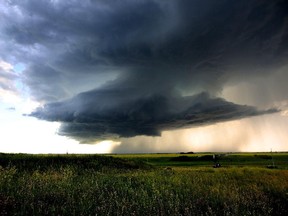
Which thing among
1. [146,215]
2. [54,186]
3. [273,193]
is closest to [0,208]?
[146,215]

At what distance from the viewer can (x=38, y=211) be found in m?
8.57

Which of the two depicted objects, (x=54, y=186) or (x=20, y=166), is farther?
(x=20, y=166)

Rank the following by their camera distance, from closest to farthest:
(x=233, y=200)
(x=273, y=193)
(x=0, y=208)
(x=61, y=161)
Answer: (x=0, y=208), (x=233, y=200), (x=273, y=193), (x=61, y=161)

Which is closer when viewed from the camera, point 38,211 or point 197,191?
point 38,211

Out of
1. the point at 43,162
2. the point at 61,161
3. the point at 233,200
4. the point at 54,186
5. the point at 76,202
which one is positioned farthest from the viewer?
the point at 61,161

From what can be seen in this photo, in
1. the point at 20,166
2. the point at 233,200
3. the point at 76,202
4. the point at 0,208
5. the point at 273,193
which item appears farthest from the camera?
the point at 20,166

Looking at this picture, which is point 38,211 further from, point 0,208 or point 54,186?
point 54,186

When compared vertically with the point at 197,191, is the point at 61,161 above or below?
above

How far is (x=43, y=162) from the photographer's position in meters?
29.0

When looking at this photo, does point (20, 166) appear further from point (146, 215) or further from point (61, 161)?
point (146, 215)

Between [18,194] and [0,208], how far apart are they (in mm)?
2392

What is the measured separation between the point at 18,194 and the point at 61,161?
21.1 meters

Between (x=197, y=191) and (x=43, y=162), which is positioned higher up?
(x=43, y=162)

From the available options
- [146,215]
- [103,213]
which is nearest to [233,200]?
[146,215]
